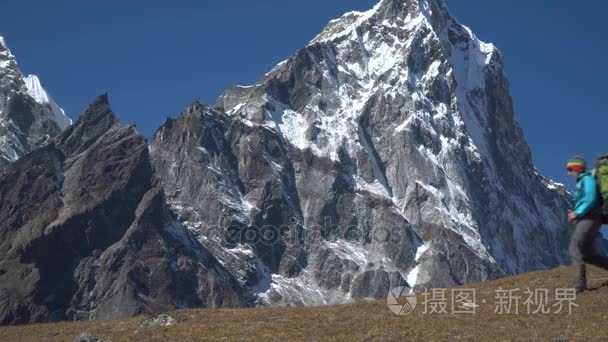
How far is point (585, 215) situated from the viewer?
22.5 metres

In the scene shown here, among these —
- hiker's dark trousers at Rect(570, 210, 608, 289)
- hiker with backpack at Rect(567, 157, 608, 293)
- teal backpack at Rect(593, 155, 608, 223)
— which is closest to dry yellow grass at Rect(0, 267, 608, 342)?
hiker's dark trousers at Rect(570, 210, 608, 289)

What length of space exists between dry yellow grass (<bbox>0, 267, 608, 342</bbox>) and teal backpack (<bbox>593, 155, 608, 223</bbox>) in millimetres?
8753

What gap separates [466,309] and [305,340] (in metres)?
8.76

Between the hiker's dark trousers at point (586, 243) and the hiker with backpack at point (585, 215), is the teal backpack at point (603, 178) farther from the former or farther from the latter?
the hiker's dark trousers at point (586, 243)

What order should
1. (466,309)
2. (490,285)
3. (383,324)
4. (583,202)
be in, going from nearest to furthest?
(583,202) < (383,324) < (466,309) < (490,285)

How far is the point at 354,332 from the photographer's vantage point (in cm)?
3488

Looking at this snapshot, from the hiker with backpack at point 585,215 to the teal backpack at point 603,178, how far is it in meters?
0.12

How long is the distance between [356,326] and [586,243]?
1472 cm

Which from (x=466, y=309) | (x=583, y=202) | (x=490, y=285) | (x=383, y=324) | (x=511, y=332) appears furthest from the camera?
(x=490, y=285)

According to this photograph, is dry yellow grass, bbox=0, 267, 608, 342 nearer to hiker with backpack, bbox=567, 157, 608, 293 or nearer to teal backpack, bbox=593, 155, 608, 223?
hiker with backpack, bbox=567, 157, 608, 293

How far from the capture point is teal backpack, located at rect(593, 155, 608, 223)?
73.2 ft

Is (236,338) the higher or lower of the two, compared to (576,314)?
lower

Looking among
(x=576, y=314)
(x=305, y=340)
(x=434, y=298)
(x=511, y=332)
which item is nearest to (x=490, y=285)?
(x=434, y=298)

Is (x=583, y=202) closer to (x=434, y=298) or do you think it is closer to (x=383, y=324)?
(x=383, y=324)
